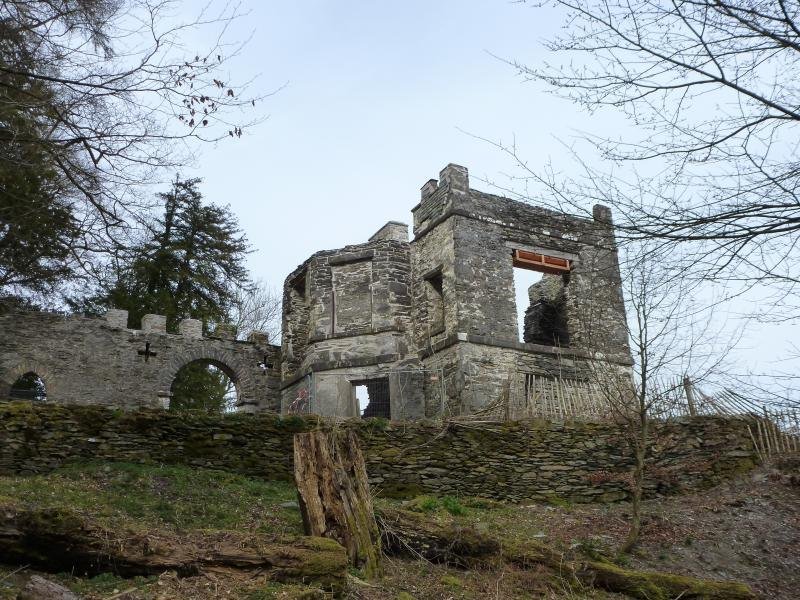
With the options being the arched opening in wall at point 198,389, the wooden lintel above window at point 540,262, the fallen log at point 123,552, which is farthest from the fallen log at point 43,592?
the arched opening in wall at point 198,389

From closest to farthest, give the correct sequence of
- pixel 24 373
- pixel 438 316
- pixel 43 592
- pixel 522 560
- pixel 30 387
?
1. pixel 43 592
2. pixel 522 560
3. pixel 24 373
4. pixel 438 316
5. pixel 30 387

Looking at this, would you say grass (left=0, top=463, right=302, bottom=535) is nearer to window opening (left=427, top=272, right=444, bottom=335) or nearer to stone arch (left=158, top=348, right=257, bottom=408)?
window opening (left=427, top=272, right=444, bottom=335)

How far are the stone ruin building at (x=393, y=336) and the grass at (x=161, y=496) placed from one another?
243 inches

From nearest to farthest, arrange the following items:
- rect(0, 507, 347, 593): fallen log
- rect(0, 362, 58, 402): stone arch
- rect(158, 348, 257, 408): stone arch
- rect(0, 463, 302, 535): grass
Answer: rect(0, 507, 347, 593): fallen log
rect(0, 463, 302, 535): grass
rect(0, 362, 58, 402): stone arch
rect(158, 348, 257, 408): stone arch

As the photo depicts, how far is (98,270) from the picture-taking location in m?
8.14

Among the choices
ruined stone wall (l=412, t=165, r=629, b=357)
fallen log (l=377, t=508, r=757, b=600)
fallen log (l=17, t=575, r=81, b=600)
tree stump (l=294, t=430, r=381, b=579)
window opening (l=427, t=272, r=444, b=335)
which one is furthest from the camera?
window opening (l=427, t=272, r=444, b=335)

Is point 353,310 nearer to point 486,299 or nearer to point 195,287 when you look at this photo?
point 486,299

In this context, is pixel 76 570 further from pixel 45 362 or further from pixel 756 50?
pixel 45 362

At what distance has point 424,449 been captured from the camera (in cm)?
1123

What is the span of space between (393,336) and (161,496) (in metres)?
8.51

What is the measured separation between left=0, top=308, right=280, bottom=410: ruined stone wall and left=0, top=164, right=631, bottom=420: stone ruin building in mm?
26

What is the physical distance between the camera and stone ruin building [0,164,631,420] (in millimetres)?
15828

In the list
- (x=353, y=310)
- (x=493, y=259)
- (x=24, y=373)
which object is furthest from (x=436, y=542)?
(x=24, y=373)

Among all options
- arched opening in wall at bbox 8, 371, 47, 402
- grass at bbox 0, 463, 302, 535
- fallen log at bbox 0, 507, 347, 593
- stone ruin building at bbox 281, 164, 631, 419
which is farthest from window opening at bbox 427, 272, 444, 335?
fallen log at bbox 0, 507, 347, 593
